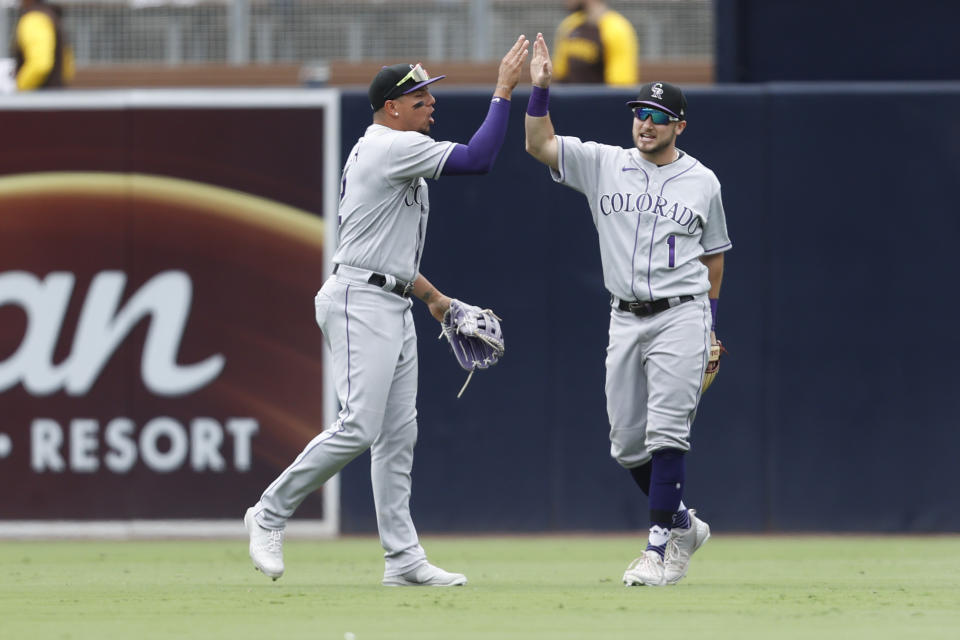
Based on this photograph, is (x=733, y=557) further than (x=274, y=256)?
No

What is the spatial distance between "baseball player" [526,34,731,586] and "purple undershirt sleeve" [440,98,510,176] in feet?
1.11

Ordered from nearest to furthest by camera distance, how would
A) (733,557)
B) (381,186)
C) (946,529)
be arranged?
(381,186)
(733,557)
(946,529)

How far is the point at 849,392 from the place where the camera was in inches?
351

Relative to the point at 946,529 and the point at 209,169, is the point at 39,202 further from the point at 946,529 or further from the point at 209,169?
the point at 946,529

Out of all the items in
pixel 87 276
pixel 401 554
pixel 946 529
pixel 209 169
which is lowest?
pixel 946 529

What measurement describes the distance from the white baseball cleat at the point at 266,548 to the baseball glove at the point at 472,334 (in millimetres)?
964

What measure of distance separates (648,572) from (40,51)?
5.30 metres

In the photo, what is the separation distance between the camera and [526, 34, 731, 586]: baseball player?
20.8 ft

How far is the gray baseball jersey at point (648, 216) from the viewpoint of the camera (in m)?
6.38

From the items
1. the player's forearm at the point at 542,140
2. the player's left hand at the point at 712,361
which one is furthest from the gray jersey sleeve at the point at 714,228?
the player's forearm at the point at 542,140

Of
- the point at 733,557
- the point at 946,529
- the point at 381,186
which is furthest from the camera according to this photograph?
the point at 946,529

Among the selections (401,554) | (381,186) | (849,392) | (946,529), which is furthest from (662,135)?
(946,529)

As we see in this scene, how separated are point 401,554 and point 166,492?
3037mm

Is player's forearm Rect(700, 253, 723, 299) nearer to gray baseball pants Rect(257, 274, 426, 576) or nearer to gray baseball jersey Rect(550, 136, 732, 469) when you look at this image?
gray baseball jersey Rect(550, 136, 732, 469)
